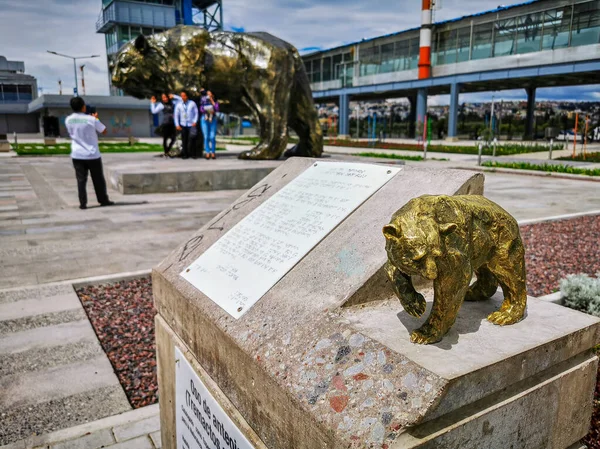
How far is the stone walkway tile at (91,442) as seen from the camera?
2453 mm

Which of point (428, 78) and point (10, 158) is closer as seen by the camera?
point (10, 158)

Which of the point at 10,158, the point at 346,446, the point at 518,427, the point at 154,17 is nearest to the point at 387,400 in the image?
the point at 346,446

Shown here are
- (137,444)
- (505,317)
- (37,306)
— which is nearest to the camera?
(505,317)

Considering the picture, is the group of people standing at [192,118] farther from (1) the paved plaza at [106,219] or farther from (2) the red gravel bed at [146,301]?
(2) the red gravel bed at [146,301]

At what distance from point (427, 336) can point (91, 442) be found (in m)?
1.87

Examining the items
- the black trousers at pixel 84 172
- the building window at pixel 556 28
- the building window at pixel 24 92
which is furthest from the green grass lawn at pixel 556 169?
the building window at pixel 24 92

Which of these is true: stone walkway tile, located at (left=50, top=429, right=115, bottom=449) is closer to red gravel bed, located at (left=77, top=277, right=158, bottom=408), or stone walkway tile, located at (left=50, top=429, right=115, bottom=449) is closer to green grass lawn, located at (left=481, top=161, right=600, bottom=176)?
red gravel bed, located at (left=77, top=277, right=158, bottom=408)

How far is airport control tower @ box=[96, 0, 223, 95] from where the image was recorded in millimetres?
43812

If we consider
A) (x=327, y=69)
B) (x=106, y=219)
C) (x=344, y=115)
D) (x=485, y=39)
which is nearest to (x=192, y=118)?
(x=106, y=219)

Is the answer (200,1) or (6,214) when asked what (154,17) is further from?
(6,214)

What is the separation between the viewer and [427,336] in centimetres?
155

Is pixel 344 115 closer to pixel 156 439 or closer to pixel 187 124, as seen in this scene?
pixel 187 124

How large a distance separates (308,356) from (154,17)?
49780 mm

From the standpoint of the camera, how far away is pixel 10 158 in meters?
19.2
